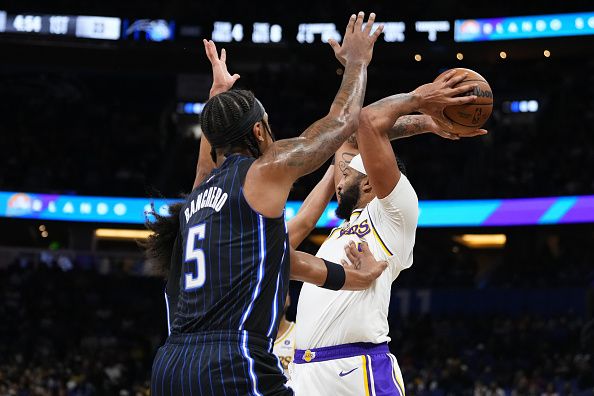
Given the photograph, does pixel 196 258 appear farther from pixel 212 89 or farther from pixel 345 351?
pixel 345 351

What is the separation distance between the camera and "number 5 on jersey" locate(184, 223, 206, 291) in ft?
11.3

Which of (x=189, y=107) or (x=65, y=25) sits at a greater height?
(x=65, y=25)

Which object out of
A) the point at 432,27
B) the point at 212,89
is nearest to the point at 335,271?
the point at 212,89

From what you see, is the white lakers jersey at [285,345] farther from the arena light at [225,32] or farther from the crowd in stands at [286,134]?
the arena light at [225,32]

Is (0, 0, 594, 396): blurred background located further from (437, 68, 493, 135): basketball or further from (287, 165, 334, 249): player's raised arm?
(437, 68, 493, 135): basketball

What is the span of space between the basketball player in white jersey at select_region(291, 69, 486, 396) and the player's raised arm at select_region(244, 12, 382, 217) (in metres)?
0.75

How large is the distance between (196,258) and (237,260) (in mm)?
170

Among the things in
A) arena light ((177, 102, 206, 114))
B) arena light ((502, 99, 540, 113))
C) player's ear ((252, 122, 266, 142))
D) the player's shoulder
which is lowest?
the player's shoulder

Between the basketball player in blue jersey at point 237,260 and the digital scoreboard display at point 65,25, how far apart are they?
2070 cm

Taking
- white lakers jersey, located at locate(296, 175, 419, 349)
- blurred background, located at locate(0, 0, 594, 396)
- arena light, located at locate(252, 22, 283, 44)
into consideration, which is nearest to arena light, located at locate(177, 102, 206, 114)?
blurred background, located at locate(0, 0, 594, 396)

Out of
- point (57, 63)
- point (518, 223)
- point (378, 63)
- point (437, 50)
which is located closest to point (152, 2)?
point (57, 63)

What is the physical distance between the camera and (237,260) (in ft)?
11.2

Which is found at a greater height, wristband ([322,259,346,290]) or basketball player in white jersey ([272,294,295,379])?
wristband ([322,259,346,290])

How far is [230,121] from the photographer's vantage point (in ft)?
11.5
